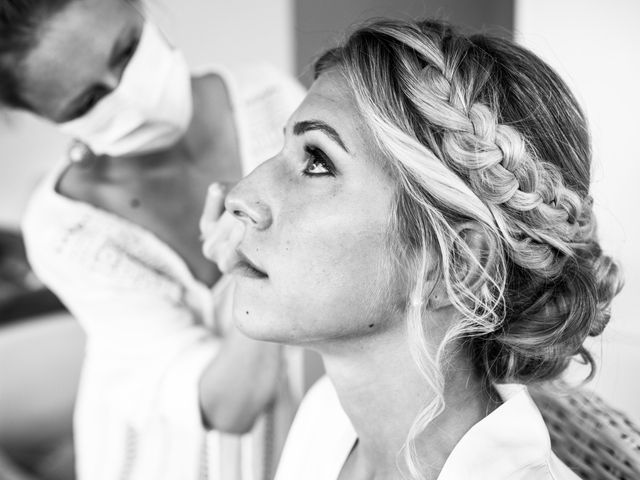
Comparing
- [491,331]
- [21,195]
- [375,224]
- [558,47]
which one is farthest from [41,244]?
[558,47]

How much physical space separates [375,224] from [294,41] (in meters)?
0.70

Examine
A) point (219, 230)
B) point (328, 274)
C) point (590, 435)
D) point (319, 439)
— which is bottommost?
point (319, 439)

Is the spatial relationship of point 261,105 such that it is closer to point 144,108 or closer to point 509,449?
point 144,108

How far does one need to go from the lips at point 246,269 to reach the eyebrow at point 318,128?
0.57ft

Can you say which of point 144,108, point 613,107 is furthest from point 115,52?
point 613,107

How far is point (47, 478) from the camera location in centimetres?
139

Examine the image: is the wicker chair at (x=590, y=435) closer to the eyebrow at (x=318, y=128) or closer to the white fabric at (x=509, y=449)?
the white fabric at (x=509, y=449)

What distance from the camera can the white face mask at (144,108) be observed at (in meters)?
1.11

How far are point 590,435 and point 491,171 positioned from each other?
1.50 ft

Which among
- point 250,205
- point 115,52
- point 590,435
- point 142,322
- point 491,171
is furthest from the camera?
point 142,322

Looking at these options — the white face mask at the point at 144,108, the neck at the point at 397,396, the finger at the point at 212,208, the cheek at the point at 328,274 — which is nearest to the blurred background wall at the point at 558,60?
the white face mask at the point at 144,108

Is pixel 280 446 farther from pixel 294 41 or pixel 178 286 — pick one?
pixel 294 41

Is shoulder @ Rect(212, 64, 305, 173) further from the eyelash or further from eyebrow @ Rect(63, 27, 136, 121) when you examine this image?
the eyelash

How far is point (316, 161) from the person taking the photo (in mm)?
872
